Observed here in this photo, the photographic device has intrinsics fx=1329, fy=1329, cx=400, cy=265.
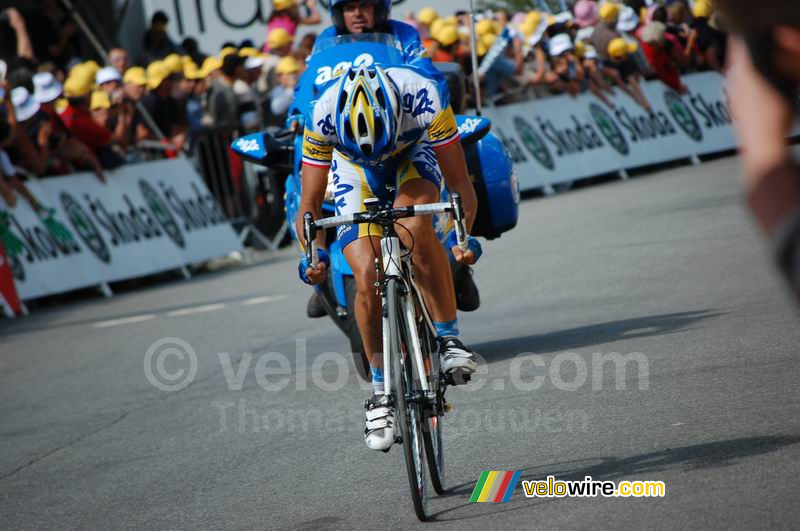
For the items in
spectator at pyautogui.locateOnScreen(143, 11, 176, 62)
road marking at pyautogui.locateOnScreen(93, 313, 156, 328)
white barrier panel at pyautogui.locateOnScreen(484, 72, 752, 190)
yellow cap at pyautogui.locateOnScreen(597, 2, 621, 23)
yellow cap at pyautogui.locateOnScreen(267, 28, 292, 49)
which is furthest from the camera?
yellow cap at pyautogui.locateOnScreen(597, 2, 621, 23)

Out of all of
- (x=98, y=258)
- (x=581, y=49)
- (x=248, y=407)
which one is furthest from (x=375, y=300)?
(x=581, y=49)

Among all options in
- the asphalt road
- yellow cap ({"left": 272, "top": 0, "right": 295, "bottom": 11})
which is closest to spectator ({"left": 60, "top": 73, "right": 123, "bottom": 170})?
the asphalt road

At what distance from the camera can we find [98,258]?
15391 millimetres

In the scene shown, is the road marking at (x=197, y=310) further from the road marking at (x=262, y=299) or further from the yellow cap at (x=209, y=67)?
the yellow cap at (x=209, y=67)

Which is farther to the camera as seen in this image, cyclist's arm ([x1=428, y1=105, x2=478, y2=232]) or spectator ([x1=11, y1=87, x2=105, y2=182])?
spectator ([x1=11, y1=87, x2=105, y2=182])

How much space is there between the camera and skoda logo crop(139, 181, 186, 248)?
53.4ft

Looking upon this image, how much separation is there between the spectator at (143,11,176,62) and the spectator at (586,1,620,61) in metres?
7.52

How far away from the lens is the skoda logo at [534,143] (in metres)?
20.9

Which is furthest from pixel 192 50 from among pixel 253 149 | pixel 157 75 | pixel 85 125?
pixel 253 149

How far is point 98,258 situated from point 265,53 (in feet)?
19.7

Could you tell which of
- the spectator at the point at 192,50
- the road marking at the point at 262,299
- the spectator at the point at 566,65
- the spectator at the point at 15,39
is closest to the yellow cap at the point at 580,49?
the spectator at the point at 566,65

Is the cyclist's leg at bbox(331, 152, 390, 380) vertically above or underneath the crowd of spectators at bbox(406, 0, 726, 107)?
above

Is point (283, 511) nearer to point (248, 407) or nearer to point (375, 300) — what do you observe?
point (375, 300)

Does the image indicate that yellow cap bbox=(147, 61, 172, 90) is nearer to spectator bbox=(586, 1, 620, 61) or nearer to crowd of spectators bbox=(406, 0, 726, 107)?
crowd of spectators bbox=(406, 0, 726, 107)
